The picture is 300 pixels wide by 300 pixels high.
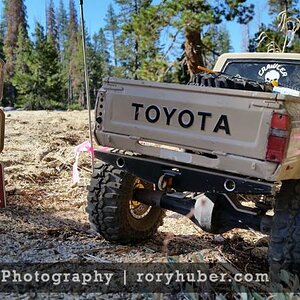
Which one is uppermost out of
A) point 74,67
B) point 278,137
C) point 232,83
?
point 74,67

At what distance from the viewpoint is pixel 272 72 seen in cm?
482

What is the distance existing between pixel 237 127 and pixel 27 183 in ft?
14.1

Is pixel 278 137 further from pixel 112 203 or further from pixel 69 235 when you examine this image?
pixel 69 235

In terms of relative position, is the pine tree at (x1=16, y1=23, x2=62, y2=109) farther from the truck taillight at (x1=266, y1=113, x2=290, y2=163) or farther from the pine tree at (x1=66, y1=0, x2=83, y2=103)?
the truck taillight at (x1=266, y1=113, x2=290, y2=163)

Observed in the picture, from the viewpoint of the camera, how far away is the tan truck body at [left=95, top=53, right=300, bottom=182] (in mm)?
2996

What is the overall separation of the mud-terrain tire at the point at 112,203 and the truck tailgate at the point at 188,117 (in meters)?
0.51

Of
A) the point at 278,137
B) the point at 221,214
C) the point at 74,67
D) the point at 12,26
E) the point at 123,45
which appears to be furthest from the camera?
the point at 74,67

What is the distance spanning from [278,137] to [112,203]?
67.0 inches

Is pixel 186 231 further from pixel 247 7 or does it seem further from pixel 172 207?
pixel 247 7

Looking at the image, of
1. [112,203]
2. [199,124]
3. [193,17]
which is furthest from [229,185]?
[193,17]

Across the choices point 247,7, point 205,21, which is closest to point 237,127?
point 205,21

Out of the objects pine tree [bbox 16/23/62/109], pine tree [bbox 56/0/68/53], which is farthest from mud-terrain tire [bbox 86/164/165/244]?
pine tree [bbox 56/0/68/53]

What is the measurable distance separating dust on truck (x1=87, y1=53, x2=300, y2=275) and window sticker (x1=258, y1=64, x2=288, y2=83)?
1.79ft

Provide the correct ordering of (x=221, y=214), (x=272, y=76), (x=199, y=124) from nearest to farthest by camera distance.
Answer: (x=199, y=124), (x=221, y=214), (x=272, y=76)
